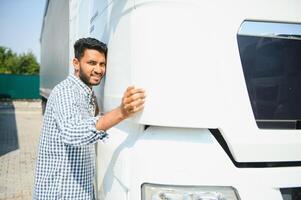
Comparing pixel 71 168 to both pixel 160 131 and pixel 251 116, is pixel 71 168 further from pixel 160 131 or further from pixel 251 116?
pixel 251 116

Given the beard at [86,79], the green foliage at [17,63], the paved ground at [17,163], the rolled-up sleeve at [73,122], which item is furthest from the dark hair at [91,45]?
the green foliage at [17,63]

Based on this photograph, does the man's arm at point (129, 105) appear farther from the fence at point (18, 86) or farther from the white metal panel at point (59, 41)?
the fence at point (18, 86)

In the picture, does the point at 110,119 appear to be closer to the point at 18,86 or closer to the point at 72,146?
the point at 72,146

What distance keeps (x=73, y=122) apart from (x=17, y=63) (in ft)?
171

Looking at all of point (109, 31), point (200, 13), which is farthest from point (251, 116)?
point (109, 31)

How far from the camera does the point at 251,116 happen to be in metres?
1.64

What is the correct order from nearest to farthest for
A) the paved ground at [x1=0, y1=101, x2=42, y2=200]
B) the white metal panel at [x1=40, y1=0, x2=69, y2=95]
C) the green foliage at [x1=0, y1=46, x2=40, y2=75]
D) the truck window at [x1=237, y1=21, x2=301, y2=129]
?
the truck window at [x1=237, y1=21, x2=301, y2=129]
the white metal panel at [x1=40, y1=0, x2=69, y2=95]
the paved ground at [x1=0, y1=101, x2=42, y2=200]
the green foliage at [x1=0, y1=46, x2=40, y2=75]

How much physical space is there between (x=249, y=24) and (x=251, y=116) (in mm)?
433

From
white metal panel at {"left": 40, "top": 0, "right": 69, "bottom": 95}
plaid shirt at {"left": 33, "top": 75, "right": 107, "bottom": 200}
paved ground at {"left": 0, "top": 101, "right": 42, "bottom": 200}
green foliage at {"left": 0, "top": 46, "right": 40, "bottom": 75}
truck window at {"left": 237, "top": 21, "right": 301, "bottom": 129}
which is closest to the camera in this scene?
truck window at {"left": 237, "top": 21, "right": 301, "bottom": 129}

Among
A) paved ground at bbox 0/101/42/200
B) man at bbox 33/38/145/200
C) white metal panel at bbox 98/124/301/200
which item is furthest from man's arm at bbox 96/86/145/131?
paved ground at bbox 0/101/42/200

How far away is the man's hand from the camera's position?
1603 millimetres

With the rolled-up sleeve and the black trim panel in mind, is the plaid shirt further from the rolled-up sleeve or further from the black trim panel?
the black trim panel

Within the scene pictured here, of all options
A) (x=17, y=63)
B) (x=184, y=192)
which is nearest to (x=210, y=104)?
(x=184, y=192)

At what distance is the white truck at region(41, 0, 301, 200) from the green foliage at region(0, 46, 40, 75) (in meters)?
51.1
